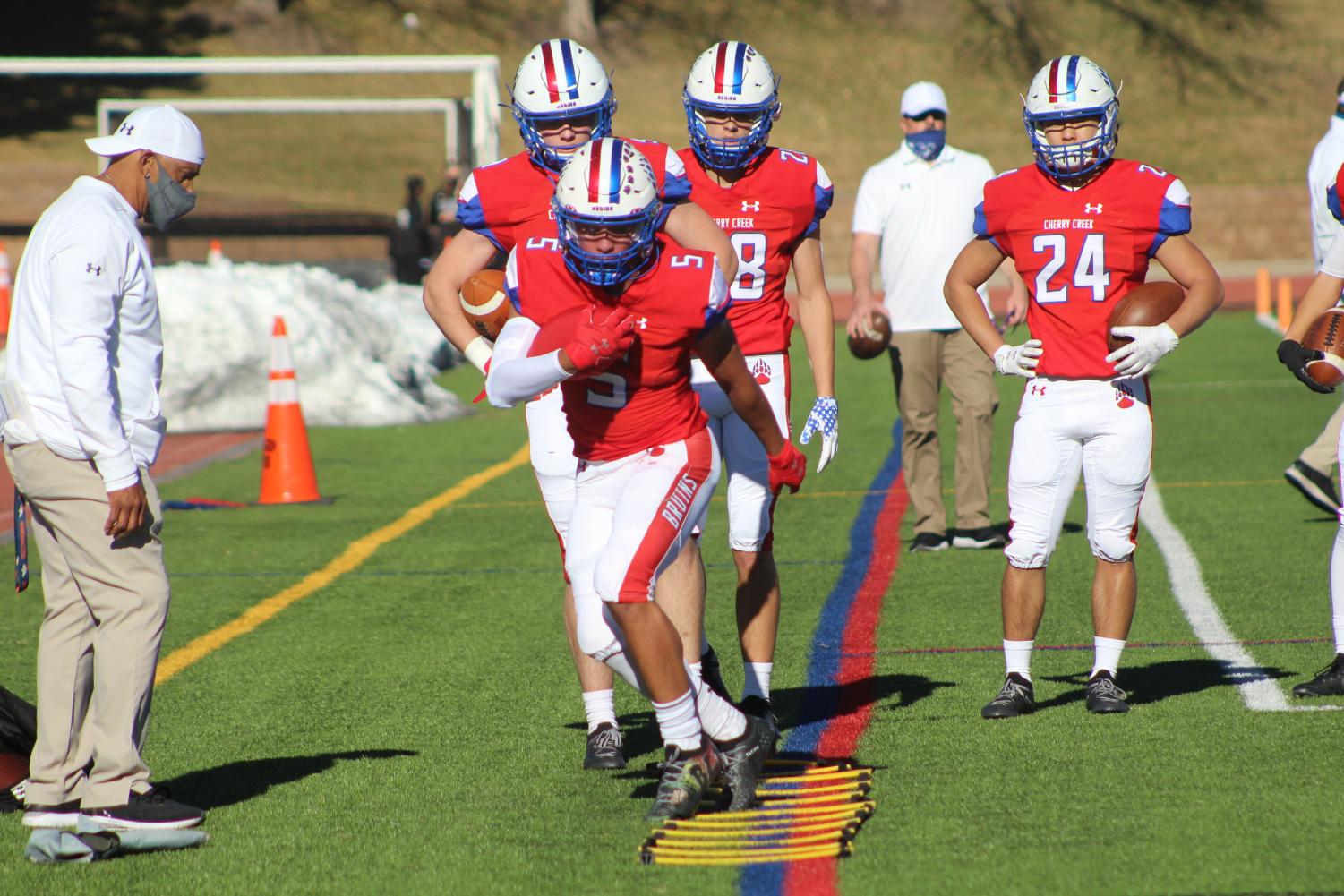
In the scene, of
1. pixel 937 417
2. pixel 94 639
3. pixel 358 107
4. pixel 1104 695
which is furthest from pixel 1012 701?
pixel 358 107

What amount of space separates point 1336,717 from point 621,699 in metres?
2.38

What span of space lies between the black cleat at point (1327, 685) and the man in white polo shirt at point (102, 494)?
3506 mm

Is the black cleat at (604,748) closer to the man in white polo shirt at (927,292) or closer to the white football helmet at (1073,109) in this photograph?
the white football helmet at (1073,109)

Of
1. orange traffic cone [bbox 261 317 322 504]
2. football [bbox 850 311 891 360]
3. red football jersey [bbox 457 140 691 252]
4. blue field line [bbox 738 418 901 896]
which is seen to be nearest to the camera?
blue field line [bbox 738 418 901 896]

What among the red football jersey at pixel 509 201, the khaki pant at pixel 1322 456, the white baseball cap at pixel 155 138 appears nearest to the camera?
the white baseball cap at pixel 155 138

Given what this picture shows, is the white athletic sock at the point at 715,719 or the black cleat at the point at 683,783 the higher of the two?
the white athletic sock at the point at 715,719

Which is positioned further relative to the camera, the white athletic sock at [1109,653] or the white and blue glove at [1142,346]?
the white athletic sock at [1109,653]

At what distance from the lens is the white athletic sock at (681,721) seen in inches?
185

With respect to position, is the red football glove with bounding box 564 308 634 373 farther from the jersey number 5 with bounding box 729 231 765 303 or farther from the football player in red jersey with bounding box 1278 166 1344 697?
the football player in red jersey with bounding box 1278 166 1344 697

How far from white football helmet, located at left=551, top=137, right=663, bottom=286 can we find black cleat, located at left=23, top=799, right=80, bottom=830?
1.94 m

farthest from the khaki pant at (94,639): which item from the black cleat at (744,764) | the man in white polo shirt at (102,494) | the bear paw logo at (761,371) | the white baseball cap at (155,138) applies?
the bear paw logo at (761,371)

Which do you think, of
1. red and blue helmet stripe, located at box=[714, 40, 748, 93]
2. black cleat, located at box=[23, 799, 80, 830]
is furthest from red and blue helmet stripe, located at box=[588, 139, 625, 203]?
black cleat, located at box=[23, 799, 80, 830]

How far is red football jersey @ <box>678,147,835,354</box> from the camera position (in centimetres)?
575

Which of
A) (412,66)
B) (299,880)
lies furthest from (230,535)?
(412,66)
